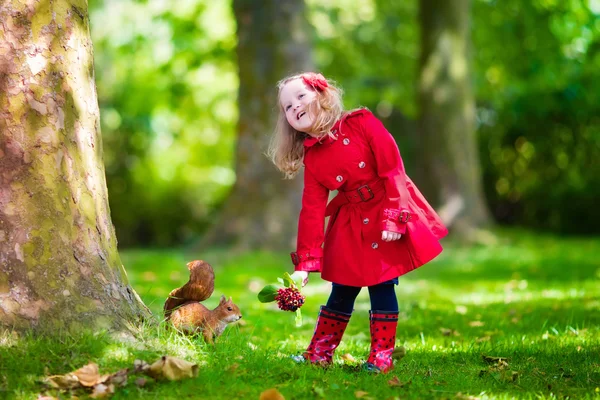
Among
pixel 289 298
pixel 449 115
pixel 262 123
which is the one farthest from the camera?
pixel 449 115

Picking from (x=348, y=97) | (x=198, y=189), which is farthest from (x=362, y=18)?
(x=198, y=189)

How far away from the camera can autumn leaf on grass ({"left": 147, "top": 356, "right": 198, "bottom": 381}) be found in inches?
126

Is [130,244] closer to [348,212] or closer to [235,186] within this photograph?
[235,186]

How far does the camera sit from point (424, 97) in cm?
1366

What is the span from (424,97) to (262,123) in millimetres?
4335

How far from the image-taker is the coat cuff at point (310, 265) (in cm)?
385

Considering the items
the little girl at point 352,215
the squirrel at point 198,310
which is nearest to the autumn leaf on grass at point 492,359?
the little girl at point 352,215

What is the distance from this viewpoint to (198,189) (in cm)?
1697

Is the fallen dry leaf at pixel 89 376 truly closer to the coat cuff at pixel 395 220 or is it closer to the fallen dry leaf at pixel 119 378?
the fallen dry leaf at pixel 119 378

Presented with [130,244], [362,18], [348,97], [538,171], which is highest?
[362,18]

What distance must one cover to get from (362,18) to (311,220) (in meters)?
16.9

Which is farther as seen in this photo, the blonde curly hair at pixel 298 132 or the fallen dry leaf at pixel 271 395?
the blonde curly hair at pixel 298 132

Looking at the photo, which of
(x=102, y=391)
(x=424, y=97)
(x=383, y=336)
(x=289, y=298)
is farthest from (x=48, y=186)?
(x=424, y=97)

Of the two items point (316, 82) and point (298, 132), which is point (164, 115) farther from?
point (316, 82)
